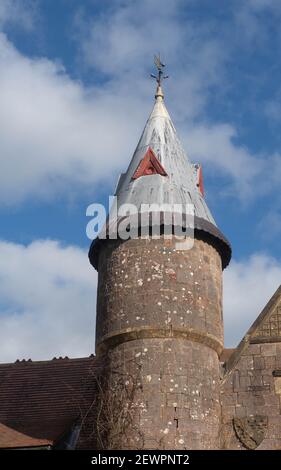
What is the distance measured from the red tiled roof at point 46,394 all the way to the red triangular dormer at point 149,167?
3.76m

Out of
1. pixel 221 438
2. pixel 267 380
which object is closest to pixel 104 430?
pixel 221 438

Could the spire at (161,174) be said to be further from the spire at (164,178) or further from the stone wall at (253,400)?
the stone wall at (253,400)

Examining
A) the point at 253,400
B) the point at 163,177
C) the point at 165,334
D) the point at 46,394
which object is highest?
the point at 163,177

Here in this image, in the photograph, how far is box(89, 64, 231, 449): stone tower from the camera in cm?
→ 1325

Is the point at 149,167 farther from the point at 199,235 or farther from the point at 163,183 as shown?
the point at 199,235

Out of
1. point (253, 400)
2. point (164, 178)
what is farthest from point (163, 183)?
point (253, 400)

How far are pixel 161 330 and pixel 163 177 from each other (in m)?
3.16

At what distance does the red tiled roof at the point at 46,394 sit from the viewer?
16.7 meters

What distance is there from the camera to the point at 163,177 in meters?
15.5

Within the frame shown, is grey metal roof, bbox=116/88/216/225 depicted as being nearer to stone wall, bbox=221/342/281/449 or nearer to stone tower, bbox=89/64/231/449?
stone tower, bbox=89/64/231/449

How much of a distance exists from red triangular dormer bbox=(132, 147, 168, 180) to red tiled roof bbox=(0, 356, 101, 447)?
12.3 feet

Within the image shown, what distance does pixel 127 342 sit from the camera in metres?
13.9

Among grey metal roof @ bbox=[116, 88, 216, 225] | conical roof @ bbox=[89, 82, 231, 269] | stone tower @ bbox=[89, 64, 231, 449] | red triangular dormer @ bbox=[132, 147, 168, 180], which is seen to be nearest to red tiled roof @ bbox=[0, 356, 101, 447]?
stone tower @ bbox=[89, 64, 231, 449]
